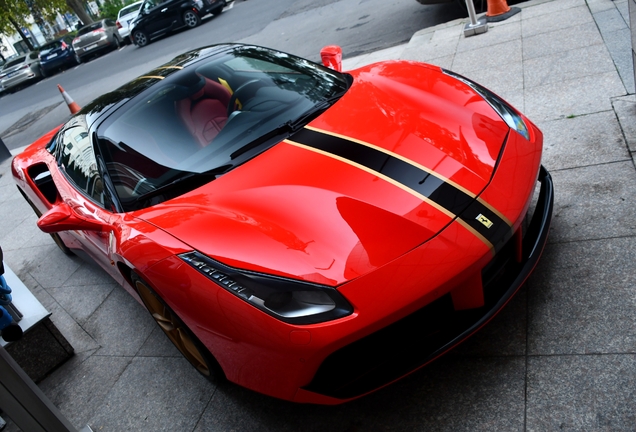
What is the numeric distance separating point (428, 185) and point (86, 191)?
6.49ft

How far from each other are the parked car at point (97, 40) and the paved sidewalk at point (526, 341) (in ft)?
57.7

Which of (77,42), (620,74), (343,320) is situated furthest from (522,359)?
(77,42)

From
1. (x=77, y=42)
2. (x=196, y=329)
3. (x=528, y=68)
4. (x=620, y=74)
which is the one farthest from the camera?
(x=77, y=42)

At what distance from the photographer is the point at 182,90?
3.32 m

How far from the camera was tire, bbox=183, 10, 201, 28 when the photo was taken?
16.4m

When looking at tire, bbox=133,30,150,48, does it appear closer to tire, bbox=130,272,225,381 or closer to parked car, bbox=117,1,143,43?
parked car, bbox=117,1,143,43

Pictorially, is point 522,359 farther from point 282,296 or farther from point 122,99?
point 122,99

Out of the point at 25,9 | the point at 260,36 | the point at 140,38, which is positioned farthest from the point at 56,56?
the point at 260,36

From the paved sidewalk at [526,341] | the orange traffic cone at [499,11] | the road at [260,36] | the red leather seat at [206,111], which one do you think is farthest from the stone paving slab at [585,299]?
the road at [260,36]

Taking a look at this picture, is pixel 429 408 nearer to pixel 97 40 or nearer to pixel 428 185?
pixel 428 185

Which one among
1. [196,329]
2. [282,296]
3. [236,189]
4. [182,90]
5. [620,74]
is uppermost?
[182,90]

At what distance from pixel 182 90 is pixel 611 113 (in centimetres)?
287

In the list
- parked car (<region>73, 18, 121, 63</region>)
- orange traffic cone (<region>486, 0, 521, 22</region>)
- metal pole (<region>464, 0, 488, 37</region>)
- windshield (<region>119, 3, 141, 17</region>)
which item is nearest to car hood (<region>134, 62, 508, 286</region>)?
metal pole (<region>464, 0, 488, 37</region>)

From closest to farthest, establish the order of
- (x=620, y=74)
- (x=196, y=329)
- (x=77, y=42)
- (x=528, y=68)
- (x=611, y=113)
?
(x=196, y=329) < (x=611, y=113) < (x=620, y=74) < (x=528, y=68) < (x=77, y=42)
